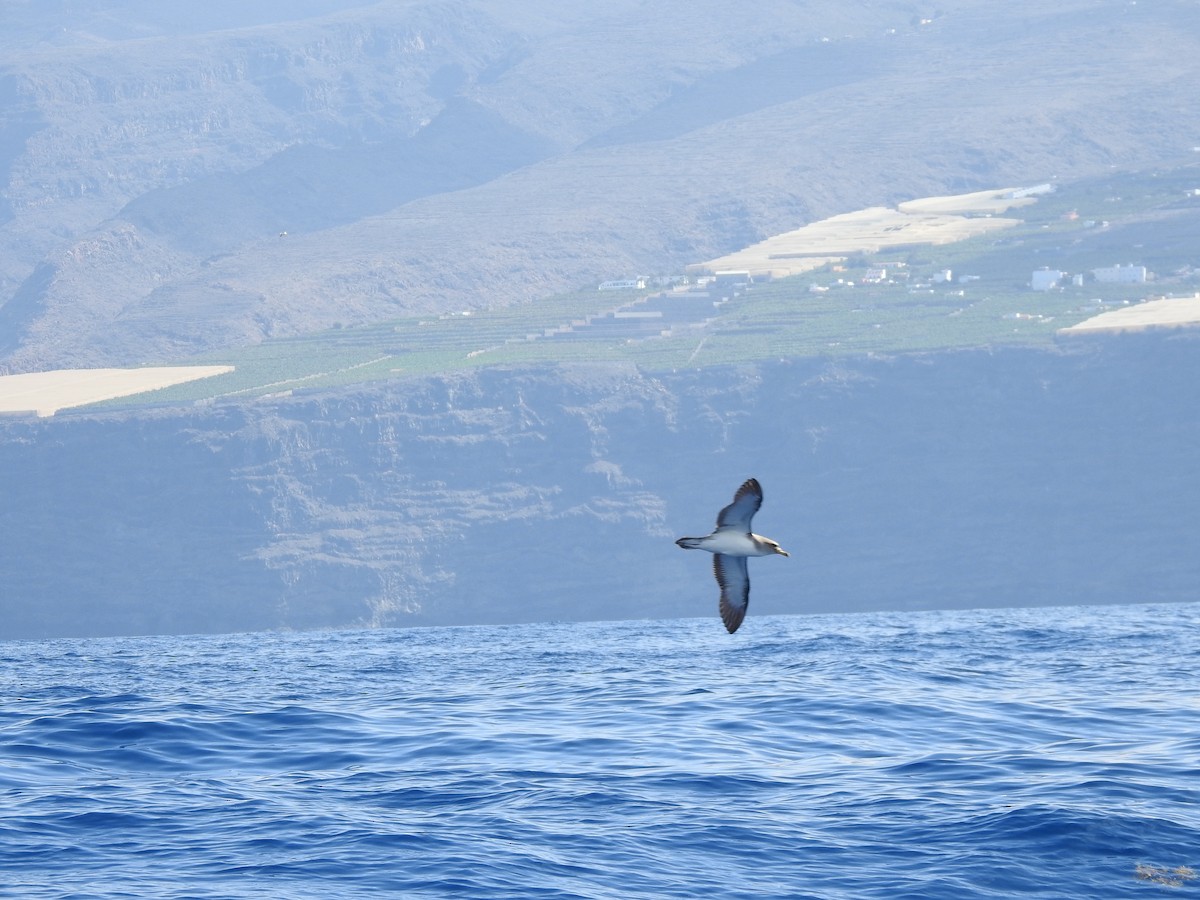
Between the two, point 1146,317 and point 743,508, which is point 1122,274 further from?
point 743,508

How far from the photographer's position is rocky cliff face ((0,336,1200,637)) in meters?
109

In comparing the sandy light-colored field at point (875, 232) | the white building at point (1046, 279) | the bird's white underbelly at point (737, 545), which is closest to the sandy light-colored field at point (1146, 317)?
the white building at point (1046, 279)

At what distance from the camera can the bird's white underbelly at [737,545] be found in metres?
16.6

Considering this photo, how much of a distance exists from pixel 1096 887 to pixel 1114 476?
3976 inches

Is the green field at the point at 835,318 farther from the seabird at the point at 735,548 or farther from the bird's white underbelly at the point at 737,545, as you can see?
the bird's white underbelly at the point at 737,545

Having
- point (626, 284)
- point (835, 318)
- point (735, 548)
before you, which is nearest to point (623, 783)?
point (735, 548)

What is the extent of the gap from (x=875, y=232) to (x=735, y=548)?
16576cm

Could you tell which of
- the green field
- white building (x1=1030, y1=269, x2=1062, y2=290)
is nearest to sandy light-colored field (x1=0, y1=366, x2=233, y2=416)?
the green field

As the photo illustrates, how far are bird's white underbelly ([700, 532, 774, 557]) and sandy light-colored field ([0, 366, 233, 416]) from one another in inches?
4669

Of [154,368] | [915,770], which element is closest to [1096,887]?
[915,770]

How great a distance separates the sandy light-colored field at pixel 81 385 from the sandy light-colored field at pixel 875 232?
164ft

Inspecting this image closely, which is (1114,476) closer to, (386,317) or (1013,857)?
(386,317)

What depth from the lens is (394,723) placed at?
25953 mm

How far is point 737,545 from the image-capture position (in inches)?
663
